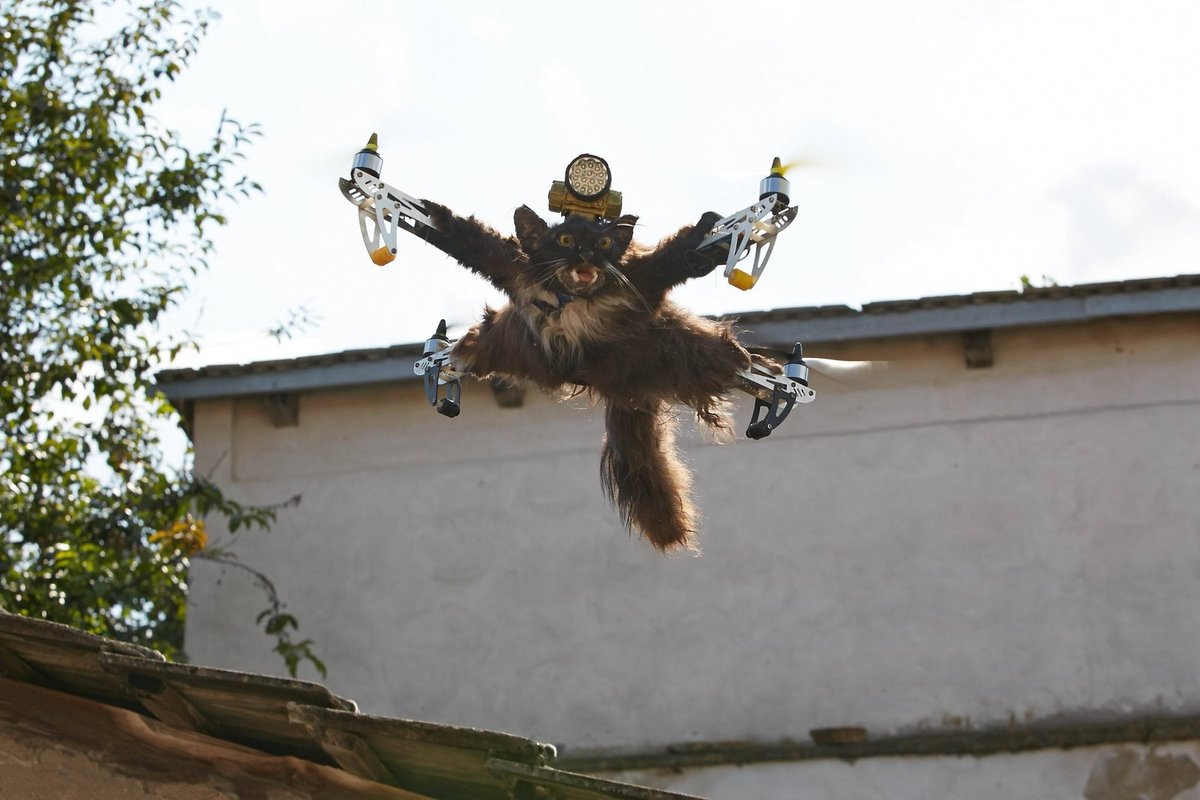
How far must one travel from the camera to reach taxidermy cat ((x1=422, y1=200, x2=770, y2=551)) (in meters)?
6.51

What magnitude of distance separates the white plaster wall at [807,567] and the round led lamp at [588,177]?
19.7 feet

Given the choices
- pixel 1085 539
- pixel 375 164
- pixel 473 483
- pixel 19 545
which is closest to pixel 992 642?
pixel 1085 539

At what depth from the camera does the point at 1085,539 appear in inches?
518

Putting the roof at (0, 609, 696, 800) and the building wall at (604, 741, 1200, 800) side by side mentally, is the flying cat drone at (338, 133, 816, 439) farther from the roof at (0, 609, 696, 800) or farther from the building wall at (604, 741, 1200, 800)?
the building wall at (604, 741, 1200, 800)

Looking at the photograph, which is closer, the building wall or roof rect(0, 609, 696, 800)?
roof rect(0, 609, 696, 800)

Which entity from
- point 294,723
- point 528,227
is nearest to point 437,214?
point 528,227

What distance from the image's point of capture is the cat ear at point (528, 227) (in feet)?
21.7

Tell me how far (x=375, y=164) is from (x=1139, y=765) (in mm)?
7802

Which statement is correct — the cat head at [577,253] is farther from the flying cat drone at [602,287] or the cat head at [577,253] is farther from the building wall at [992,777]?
the building wall at [992,777]

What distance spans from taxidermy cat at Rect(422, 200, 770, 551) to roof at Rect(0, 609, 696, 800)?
1.33 m

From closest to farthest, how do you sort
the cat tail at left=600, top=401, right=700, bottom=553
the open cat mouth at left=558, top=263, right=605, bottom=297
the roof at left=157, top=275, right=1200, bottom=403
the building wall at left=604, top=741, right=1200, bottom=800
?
the open cat mouth at left=558, top=263, right=605, bottom=297 → the cat tail at left=600, top=401, right=700, bottom=553 → the building wall at left=604, top=741, right=1200, bottom=800 → the roof at left=157, top=275, right=1200, bottom=403

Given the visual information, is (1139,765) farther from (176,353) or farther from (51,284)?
A: (51,284)

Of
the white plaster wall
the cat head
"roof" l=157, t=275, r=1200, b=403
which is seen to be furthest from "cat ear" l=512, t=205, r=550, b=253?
"roof" l=157, t=275, r=1200, b=403

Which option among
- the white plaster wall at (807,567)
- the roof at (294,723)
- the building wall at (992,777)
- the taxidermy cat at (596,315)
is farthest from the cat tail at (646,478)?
the building wall at (992,777)
